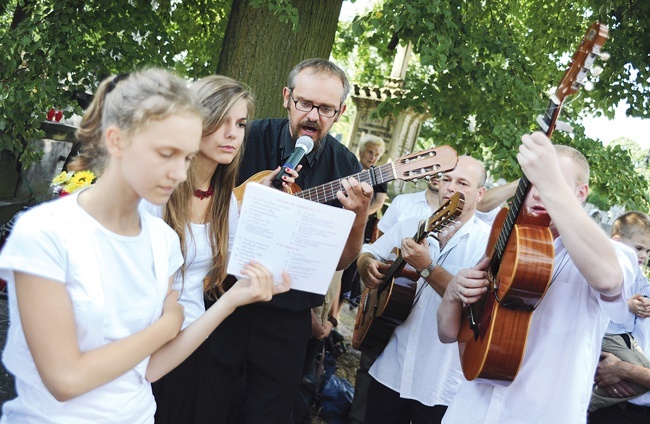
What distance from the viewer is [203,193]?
271cm

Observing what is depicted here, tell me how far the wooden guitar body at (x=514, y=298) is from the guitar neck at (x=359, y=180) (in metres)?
0.88

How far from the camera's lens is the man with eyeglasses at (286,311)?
10.4ft

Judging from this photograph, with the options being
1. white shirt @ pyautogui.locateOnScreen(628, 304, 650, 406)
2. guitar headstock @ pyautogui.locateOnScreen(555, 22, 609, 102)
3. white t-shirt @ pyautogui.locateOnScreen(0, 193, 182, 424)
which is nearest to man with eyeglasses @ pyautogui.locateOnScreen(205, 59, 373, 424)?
guitar headstock @ pyautogui.locateOnScreen(555, 22, 609, 102)

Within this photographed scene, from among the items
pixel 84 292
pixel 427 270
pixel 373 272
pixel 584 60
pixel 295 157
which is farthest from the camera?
pixel 373 272

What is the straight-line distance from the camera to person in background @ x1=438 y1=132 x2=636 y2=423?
6.97 ft

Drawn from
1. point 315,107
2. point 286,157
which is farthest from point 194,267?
point 315,107

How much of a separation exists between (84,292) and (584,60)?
1.77m

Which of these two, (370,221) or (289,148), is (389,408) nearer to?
(289,148)

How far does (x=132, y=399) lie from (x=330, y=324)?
10.8 feet

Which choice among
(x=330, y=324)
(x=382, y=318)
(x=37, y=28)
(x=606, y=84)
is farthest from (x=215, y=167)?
(x=606, y=84)

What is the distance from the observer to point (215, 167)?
2.75 metres

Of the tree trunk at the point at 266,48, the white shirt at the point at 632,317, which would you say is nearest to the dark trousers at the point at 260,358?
the white shirt at the point at 632,317

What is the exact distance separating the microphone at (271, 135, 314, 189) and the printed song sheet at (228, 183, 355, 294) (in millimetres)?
780

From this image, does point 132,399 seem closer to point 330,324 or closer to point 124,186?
point 124,186
